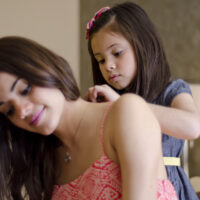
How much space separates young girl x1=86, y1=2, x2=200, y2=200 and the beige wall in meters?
0.99

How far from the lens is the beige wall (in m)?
1.97

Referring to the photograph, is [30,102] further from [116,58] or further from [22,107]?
[116,58]

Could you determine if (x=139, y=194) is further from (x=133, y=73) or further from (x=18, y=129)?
(x=133, y=73)

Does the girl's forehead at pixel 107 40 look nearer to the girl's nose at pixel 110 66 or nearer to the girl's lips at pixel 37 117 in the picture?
the girl's nose at pixel 110 66

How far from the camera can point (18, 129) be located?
3.05ft

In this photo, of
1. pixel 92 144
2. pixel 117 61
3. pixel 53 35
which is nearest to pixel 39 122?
pixel 92 144

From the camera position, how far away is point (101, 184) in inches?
28.3

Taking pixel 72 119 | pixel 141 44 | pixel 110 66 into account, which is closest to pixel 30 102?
pixel 72 119

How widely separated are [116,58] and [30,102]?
0.46m

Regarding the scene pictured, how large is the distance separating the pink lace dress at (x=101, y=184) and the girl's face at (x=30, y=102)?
0.13 metres

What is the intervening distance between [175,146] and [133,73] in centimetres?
32

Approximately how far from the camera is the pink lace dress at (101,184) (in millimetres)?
709

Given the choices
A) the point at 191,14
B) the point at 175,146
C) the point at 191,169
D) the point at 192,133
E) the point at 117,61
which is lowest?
the point at 191,169

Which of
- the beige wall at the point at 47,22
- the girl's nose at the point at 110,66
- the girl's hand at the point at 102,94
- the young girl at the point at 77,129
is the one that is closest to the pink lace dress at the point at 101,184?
the young girl at the point at 77,129
